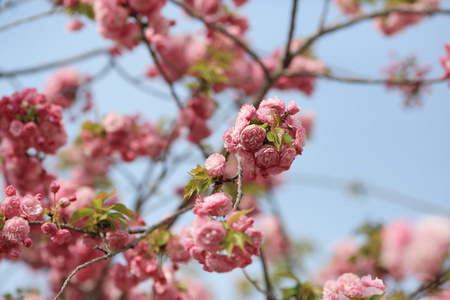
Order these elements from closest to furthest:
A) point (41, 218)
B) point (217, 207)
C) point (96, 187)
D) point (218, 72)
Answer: point (217, 207) → point (41, 218) → point (218, 72) → point (96, 187)

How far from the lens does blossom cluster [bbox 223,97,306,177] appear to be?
1.49 m

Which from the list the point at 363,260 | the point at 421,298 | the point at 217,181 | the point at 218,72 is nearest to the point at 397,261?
the point at 363,260

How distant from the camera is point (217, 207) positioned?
1402 mm

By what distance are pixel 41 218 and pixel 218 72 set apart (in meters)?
2.31

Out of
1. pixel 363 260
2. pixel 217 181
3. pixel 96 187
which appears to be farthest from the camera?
pixel 96 187

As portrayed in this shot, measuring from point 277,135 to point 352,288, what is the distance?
818 mm

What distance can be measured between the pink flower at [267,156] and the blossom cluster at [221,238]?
207 millimetres

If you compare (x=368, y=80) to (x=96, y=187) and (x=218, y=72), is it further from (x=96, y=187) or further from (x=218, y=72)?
(x=96, y=187)

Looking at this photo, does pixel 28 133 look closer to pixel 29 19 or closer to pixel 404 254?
pixel 29 19

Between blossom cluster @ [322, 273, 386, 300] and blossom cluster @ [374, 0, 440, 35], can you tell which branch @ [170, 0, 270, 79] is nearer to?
blossom cluster @ [322, 273, 386, 300]

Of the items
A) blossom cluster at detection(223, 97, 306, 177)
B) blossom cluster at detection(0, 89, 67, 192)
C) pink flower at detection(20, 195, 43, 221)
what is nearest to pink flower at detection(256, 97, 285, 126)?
blossom cluster at detection(223, 97, 306, 177)

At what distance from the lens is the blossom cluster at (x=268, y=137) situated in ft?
4.87

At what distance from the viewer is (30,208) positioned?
1724 mm

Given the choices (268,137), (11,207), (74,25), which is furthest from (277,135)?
(74,25)
